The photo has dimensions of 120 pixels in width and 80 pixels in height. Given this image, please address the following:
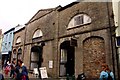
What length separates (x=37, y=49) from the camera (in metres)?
19.8

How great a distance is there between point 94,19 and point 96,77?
4.44m

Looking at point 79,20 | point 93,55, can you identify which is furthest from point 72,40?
point 93,55

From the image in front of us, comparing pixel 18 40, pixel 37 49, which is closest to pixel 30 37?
pixel 37 49

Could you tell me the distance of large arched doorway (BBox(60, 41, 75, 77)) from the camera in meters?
15.9

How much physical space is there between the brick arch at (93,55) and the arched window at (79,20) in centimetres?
159

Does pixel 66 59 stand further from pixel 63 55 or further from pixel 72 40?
pixel 72 40

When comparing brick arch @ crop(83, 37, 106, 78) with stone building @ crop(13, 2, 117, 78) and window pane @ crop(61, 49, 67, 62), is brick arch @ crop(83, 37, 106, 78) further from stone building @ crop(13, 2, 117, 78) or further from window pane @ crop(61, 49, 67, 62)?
window pane @ crop(61, 49, 67, 62)

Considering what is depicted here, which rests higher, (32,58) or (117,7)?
(117,7)

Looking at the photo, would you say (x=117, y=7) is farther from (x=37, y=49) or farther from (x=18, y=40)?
(x=18, y=40)

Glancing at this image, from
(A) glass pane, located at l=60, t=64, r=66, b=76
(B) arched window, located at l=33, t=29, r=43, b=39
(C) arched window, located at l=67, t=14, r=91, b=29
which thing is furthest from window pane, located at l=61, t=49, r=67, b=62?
(B) arched window, located at l=33, t=29, r=43, b=39

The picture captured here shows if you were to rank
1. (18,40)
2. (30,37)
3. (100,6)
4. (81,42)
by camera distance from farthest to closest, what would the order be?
(18,40), (30,37), (81,42), (100,6)

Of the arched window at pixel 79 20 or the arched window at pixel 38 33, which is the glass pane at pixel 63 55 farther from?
the arched window at pixel 38 33

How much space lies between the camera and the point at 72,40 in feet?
46.7

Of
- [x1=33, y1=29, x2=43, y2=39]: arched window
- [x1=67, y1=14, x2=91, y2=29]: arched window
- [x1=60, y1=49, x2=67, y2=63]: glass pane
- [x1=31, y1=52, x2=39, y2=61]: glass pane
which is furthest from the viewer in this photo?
[x1=31, y1=52, x2=39, y2=61]: glass pane
